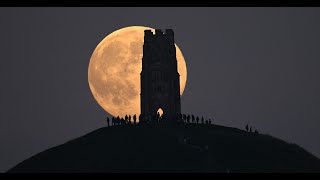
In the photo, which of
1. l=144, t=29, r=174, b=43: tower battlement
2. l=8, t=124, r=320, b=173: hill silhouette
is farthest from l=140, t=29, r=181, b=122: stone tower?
l=8, t=124, r=320, b=173: hill silhouette

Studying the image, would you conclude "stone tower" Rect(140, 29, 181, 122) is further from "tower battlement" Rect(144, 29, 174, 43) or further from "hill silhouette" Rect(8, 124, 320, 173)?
"hill silhouette" Rect(8, 124, 320, 173)

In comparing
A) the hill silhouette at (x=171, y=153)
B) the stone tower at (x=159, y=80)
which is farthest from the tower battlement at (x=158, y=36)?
the hill silhouette at (x=171, y=153)

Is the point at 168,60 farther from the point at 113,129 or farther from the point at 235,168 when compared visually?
the point at 235,168

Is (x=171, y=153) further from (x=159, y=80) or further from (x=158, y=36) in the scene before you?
(x=158, y=36)

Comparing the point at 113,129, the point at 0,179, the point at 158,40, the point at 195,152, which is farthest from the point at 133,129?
the point at 0,179

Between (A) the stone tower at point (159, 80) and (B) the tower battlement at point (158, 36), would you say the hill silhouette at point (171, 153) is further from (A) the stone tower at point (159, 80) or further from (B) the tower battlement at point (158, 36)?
(B) the tower battlement at point (158, 36)

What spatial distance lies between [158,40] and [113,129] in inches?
864

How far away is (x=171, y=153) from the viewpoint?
431 feet

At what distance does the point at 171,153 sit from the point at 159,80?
2662 centimetres

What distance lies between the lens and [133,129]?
14000cm

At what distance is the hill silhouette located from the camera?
12900 cm

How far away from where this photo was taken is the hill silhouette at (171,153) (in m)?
129

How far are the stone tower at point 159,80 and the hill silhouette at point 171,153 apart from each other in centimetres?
1241

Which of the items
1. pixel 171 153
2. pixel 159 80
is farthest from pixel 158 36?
pixel 171 153
